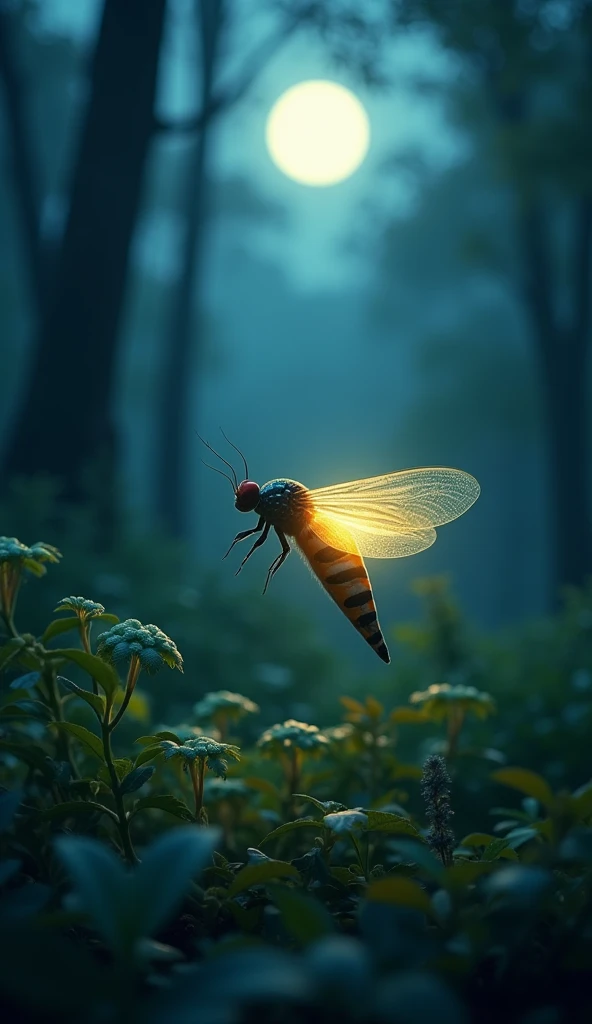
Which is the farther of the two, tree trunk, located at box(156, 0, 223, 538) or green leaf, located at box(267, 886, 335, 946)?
tree trunk, located at box(156, 0, 223, 538)

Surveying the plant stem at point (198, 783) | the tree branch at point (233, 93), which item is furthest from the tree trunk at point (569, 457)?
the plant stem at point (198, 783)

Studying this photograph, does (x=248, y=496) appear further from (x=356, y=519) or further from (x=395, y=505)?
(x=395, y=505)

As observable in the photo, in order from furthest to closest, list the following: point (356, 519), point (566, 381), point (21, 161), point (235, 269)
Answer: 1. point (235, 269)
2. point (566, 381)
3. point (21, 161)
4. point (356, 519)

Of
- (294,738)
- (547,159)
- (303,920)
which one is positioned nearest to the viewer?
(303,920)

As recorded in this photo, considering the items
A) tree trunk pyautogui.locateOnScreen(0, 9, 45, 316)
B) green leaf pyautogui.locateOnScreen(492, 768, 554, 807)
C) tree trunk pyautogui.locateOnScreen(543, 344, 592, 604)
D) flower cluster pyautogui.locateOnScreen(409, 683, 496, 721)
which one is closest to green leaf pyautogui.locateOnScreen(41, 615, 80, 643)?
green leaf pyautogui.locateOnScreen(492, 768, 554, 807)

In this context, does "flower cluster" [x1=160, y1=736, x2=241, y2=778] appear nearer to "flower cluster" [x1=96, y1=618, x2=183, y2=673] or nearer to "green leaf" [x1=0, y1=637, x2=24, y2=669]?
"flower cluster" [x1=96, y1=618, x2=183, y2=673]

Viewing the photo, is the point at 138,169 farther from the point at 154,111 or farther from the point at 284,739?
the point at 284,739

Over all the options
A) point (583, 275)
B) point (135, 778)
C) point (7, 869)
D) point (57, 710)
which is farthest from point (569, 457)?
point (7, 869)

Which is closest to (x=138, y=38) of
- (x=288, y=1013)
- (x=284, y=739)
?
(x=284, y=739)
